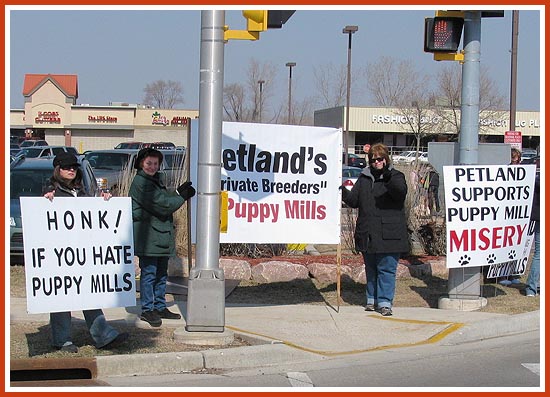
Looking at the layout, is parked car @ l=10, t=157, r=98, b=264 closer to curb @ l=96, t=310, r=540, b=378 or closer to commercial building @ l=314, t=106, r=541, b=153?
curb @ l=96, t=310, r=540, b=378

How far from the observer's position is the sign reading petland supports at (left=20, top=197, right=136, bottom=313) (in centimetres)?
742

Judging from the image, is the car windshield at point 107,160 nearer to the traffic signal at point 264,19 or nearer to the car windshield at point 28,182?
the car windshield at point 28,182

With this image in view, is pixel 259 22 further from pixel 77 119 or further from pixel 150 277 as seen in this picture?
pixel 77 119

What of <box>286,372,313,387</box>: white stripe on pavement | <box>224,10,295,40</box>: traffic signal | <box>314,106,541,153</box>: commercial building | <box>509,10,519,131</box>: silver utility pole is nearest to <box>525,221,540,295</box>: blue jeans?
<box>286,372,313,387</box>: white stripe on pavement

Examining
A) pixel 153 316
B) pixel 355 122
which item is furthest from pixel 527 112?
pixel 153 316

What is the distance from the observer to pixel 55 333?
7691 mm

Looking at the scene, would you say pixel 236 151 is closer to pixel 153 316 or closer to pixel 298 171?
pixel 298 171

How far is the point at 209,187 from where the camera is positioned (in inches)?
319

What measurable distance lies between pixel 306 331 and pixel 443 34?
373 cm

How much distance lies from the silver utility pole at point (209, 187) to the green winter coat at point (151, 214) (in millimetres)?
721

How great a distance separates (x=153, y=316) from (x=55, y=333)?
138 cm

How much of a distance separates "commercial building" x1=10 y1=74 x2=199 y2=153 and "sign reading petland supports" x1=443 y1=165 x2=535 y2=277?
53.4 m

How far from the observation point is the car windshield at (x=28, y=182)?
1473 centimetres

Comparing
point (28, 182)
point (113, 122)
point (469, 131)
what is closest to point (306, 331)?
point (469, 131)
